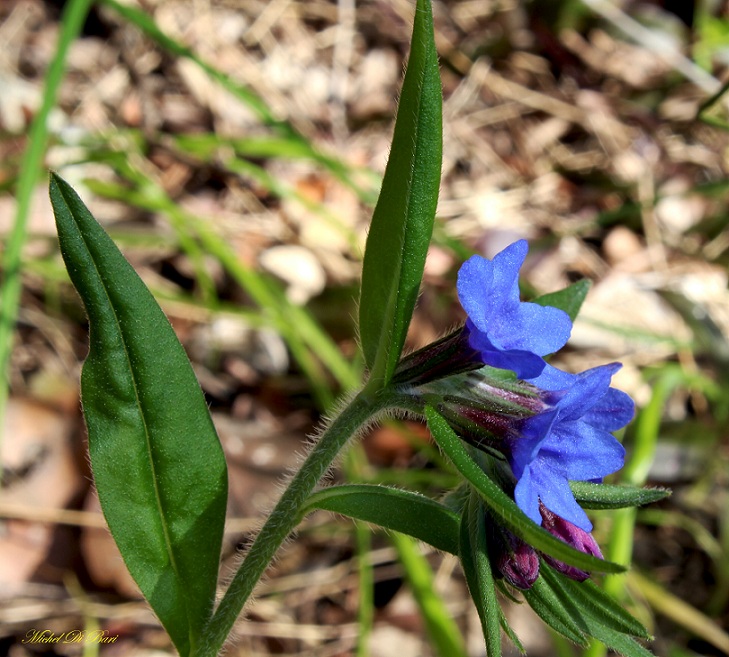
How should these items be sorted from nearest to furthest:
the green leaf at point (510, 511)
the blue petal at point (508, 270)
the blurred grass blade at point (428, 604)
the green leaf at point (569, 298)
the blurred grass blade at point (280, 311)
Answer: the green leaf at point (510, 511)
the blue petal at point (508, 270)
the green leaf at point (569, 298)
the blurred grass blade at point (428, 604)
the blurred grass blade at point (280, 311)

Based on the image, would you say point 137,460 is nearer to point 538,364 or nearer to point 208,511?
point 208,511

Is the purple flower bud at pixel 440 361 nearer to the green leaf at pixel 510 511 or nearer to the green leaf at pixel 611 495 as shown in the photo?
the green leaf at pixel 510 511

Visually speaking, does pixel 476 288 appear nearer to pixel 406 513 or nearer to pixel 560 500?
pixel 560 500

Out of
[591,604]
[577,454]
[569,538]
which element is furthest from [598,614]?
[577,454]

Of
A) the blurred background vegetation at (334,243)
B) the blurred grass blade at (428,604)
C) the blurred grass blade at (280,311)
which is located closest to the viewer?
the blurred grass blade at (428,604)

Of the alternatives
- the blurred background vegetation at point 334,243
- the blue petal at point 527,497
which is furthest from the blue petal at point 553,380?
the blurred background vegetation at point 334,243

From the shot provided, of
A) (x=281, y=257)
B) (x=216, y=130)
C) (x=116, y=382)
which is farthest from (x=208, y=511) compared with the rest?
(x=216, y=130)

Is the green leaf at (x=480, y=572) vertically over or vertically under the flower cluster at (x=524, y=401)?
under

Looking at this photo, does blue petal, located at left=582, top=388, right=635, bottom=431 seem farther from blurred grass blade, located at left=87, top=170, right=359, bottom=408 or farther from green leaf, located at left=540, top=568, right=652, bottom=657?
blurred grass blade, located at left=87, top=170, right=359, bottom=408
